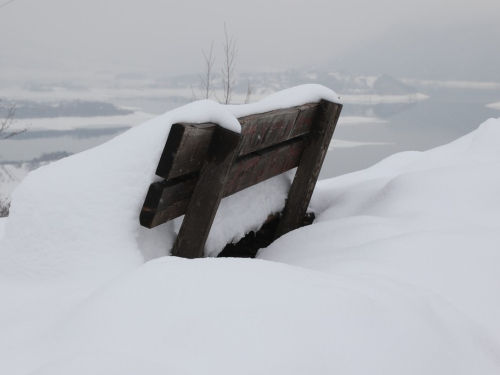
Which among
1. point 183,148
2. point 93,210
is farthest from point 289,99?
point 93,210

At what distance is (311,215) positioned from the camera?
441 centimetres

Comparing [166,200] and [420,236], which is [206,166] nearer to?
[166,200]

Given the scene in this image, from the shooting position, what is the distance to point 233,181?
3.10 m

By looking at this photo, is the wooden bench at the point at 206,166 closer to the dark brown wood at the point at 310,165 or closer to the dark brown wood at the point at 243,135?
the dark brown wood at the point at 243,135

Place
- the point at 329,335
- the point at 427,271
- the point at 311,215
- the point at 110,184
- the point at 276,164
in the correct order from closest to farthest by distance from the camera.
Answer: the point at 329,335
the point at 427,271
the point at 110,184
the point at 276,164
the point at 311,215

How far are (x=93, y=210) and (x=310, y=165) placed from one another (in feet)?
6.67

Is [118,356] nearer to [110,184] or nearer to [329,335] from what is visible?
[329,335]

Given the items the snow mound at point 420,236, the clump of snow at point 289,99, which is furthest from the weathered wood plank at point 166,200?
the snow mound at point 420,236

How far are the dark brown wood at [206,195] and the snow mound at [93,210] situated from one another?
0.13 meters

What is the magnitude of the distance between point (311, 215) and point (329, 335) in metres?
3.11

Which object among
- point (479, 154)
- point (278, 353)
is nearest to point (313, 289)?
point (278, 353)

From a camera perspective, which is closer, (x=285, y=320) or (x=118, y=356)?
(x=118, y=356)

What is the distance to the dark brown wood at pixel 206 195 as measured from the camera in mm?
2672

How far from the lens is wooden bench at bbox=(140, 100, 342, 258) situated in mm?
2518
